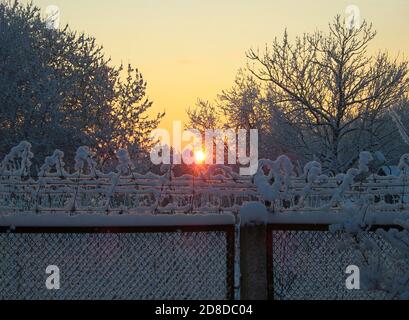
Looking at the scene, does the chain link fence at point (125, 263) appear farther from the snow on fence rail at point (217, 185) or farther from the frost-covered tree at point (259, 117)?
the frost-covered tree at point (259, 117)

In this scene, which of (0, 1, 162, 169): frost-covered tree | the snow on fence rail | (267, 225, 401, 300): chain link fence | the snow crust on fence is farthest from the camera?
(0, 1, 162, 169): frost-covered tree

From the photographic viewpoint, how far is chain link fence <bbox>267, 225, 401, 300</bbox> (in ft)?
14.3

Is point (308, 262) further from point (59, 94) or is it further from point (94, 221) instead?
point (59, 94)

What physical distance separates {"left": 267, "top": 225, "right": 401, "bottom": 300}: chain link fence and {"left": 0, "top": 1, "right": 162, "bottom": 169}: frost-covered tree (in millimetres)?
18299

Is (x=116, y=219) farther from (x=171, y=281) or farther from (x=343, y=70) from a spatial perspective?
(x=343, y=70)

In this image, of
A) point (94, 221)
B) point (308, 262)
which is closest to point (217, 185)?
point (308, 262)

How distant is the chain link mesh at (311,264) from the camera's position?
4.36 m

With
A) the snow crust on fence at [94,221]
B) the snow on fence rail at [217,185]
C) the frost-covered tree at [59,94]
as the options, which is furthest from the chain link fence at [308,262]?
the frost-covered tree at [59,94]

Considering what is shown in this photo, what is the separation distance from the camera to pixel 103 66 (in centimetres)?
2509

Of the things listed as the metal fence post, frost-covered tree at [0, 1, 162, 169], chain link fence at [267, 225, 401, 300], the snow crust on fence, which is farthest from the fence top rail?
frost-covered tree at [0, 1, 162, 169]

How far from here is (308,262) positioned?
14.5ft

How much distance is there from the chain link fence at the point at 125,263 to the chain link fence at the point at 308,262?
36cm

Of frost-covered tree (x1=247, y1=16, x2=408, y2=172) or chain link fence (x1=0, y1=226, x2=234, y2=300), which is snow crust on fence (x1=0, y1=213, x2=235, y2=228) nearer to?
chain link fence (x1=0, y1=226, x2=234, y2=300)

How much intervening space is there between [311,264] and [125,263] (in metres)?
1.45
